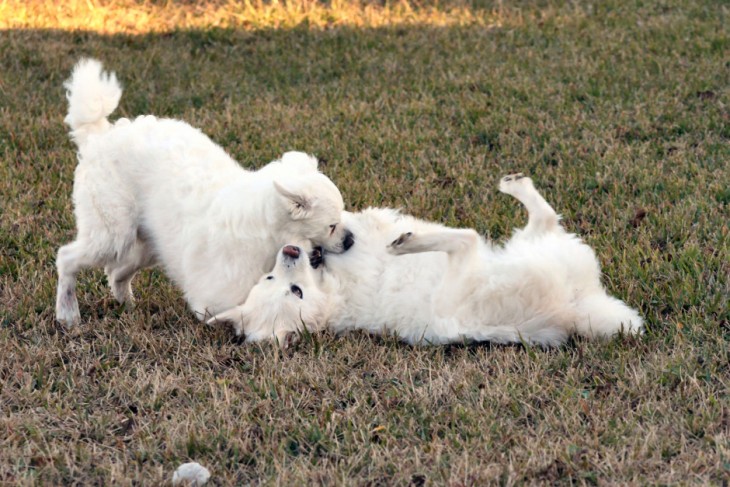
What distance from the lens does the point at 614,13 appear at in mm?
10281

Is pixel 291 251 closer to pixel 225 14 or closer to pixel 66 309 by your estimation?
pixel 66 309

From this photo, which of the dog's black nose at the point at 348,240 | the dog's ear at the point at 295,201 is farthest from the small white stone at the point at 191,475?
the dog's black nose at the point at 348,240

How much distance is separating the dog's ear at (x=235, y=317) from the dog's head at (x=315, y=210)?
477 mm

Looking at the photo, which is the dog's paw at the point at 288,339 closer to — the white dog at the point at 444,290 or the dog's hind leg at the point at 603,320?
the white dog at the point at 444,290

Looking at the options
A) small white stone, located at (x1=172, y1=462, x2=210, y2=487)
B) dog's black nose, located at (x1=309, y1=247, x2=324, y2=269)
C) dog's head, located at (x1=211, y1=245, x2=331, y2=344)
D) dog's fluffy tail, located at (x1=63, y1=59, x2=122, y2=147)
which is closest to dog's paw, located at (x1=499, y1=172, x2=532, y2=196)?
dog's black nose, located at (x1=309, y1=247, x2=324, y2=269)

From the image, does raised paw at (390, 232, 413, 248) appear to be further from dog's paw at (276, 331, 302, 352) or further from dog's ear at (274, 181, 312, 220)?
dog's paw at (276, 331, 302, 352)

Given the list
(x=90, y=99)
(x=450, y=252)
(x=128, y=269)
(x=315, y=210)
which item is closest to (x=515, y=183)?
(x=450, y=252)

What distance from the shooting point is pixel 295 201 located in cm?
439

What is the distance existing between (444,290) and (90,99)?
7.47ft

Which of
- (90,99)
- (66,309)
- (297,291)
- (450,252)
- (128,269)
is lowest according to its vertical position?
(66,309)

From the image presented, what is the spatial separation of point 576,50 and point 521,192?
15.6 feet

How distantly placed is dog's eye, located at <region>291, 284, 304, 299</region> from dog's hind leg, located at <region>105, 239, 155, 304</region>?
3.43 feet

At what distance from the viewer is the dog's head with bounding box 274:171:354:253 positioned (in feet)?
14.4

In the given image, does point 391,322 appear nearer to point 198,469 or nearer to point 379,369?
point 379,369
